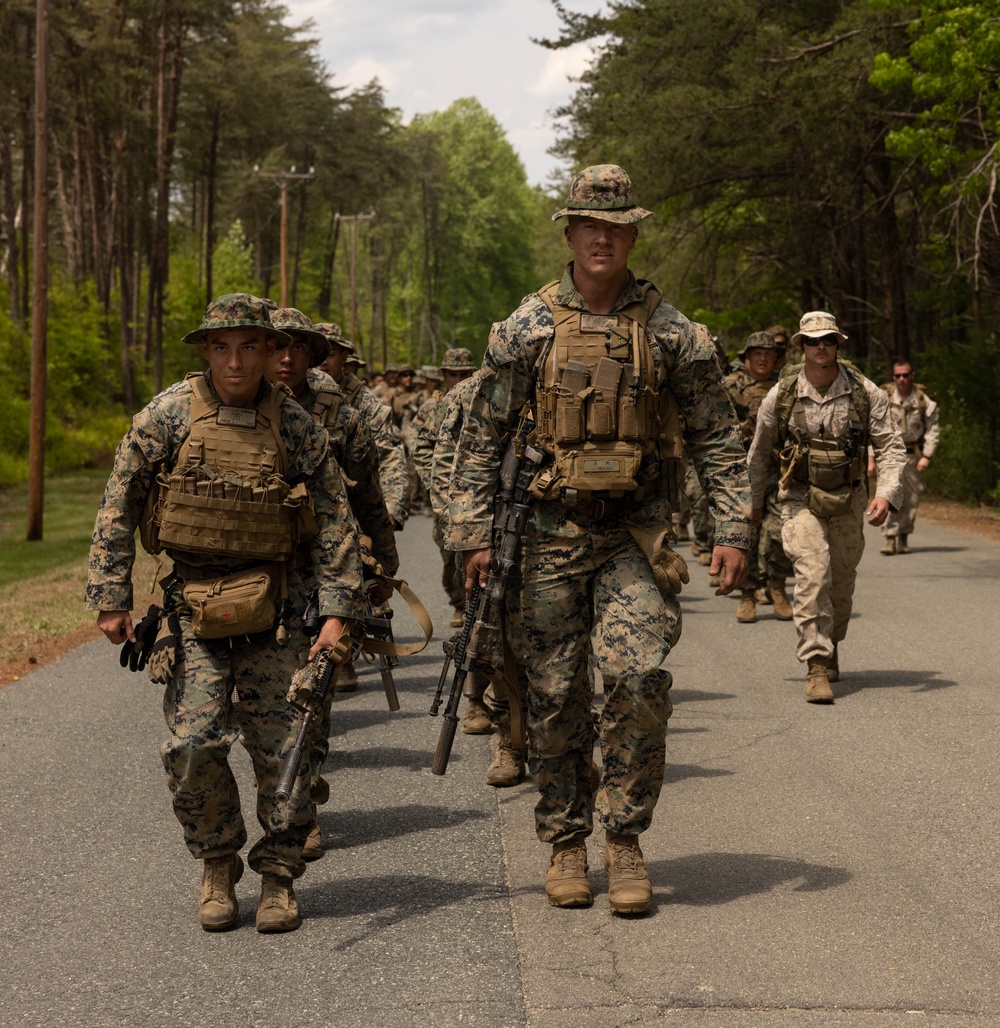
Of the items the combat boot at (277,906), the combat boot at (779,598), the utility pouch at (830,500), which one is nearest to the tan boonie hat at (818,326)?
the utility pouch at (830,500)

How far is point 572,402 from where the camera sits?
17.2 feet

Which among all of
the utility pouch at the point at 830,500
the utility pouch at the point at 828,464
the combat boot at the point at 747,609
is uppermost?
the utility pouch at the point at 828,464

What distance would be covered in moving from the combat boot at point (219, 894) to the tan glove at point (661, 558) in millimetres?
1704

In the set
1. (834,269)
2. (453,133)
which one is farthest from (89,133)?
(453,133)

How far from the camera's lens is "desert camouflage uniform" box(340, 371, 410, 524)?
334 inches

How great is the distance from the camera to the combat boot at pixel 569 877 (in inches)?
208

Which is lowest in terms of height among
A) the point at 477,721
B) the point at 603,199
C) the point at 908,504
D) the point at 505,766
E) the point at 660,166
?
the point at 477,721

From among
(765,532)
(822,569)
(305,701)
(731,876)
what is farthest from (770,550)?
(305,701)

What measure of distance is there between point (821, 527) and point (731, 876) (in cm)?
409

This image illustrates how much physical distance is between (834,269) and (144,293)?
127 ft

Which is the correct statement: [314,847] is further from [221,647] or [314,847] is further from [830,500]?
[830,500]

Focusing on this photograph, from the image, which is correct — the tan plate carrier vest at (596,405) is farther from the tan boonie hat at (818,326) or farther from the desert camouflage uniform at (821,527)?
the desert camouflage uniform at (821,527)

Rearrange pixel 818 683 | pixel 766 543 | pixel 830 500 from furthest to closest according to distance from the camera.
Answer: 1. pixel 766 543
2. pixel 830 500
3. pixel 818 683

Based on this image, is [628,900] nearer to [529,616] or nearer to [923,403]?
[529,616]
